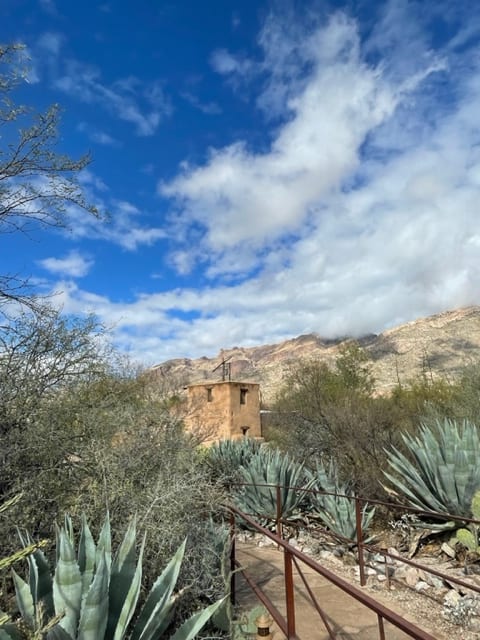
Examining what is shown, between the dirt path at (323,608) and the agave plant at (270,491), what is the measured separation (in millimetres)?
1626

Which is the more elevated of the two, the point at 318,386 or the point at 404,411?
the point at 318,386

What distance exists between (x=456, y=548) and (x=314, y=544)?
1.80 m

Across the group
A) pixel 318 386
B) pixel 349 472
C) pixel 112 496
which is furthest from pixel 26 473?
pixel 318 386

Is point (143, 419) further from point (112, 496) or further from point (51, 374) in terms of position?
point (112, 496)

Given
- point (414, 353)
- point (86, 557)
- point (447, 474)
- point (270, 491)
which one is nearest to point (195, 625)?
point (86, 557)

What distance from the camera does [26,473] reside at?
11.5 ft

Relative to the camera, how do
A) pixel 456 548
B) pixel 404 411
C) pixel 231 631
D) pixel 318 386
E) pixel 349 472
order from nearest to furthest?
pixel 231 631 < pixel 456 548 < pixel 349 472 < pixel 404 411 < pixel 318 386

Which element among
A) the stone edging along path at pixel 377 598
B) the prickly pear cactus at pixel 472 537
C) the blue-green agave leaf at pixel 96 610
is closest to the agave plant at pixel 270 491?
the stone edging along path at pixel 377 598

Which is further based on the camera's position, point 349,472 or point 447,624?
point 349,472

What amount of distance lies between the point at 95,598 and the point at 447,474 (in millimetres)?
4829

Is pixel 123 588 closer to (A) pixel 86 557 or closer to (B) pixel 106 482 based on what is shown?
(A) pixel 86 557

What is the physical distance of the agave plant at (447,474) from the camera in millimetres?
5270

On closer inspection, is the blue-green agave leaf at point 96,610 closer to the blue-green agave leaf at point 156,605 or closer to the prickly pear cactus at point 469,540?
the blue-green agave leaf at point 156,605

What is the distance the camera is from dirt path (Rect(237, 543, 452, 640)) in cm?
341
